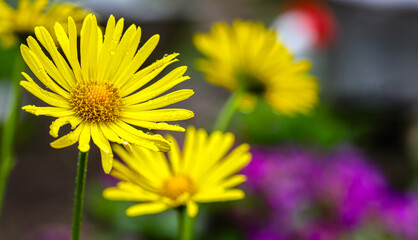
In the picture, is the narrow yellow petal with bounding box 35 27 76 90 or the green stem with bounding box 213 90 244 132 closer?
the narrow yellow petal with bounding box 35 27 76 90

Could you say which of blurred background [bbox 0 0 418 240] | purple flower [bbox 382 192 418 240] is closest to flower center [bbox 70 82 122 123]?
blurred background [bbox 0 0 418 240]

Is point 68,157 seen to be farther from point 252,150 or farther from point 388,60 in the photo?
point 388,60

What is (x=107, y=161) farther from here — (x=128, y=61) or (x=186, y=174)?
(x=186, y=174)

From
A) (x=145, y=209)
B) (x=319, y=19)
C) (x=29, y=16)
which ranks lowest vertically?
(x=145, y=209)

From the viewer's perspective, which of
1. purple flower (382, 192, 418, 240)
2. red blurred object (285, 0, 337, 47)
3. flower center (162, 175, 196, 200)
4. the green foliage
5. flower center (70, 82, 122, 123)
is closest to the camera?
flower center (70, 82, 122, 123)

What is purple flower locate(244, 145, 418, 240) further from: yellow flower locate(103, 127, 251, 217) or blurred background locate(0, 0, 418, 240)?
yellow flower locate(103, 127, 251, 217)

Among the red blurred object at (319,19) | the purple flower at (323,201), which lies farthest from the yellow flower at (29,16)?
the red blurred object at (319,19)

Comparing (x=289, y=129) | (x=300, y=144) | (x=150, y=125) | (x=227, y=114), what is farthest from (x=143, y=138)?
(x=289, y=129)
